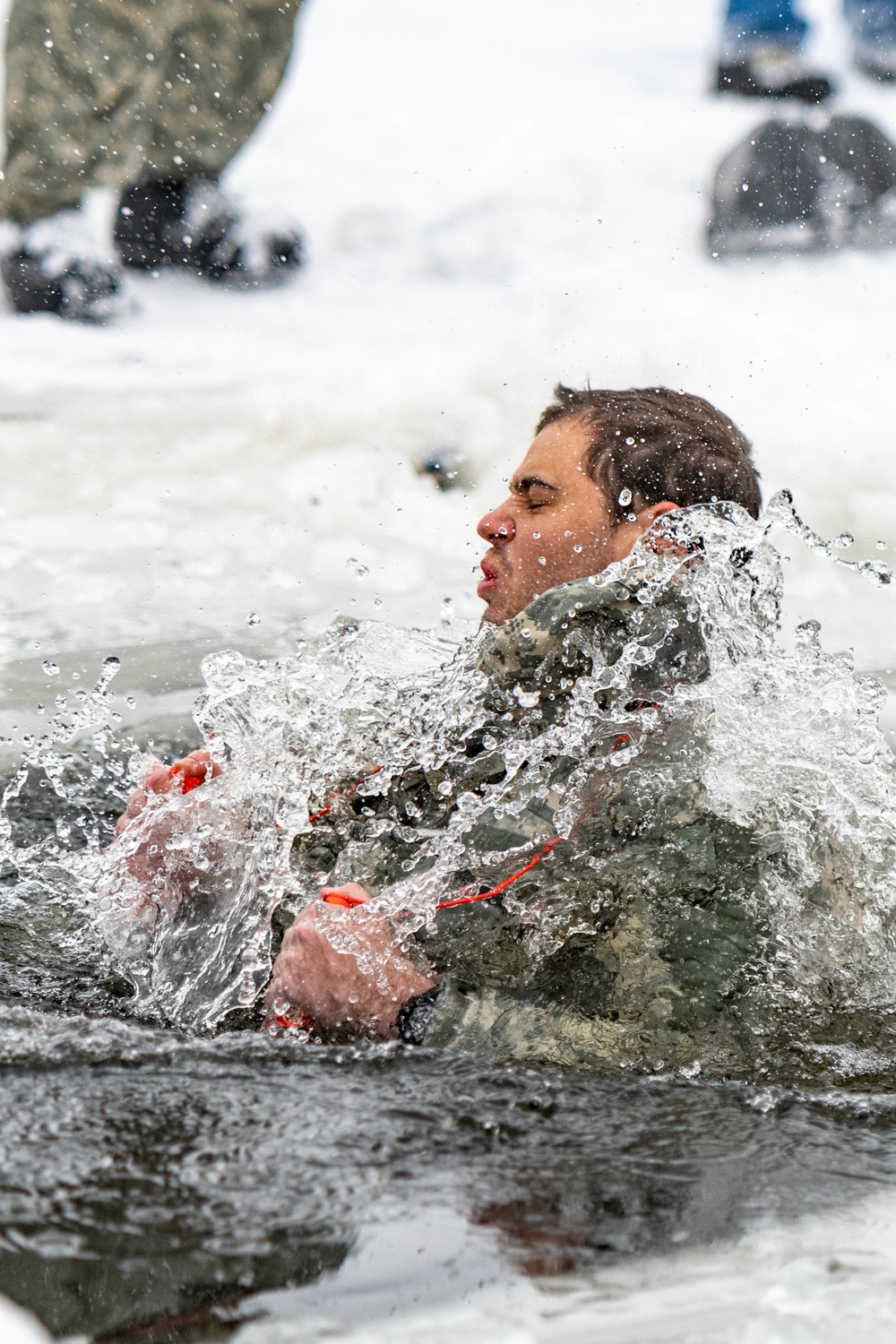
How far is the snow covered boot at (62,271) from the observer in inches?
212

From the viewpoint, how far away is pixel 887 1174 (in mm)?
1170

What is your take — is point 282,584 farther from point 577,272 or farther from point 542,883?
point 577,272

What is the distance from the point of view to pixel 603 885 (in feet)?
5.38

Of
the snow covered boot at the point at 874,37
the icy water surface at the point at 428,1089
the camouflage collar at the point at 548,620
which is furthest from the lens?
the snow covered boot at the point at 874,37

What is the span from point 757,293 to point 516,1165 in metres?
4.94

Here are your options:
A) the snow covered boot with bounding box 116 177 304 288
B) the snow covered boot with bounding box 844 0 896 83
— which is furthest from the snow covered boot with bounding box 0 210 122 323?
the snow covered boot with bounding box 844 0 896 83

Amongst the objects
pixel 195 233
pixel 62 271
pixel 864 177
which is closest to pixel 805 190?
pixel 864 177

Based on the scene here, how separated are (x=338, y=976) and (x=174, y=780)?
0.54 m

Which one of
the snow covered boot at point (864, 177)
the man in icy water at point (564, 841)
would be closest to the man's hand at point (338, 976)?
the man in icy water at point (564, 841)

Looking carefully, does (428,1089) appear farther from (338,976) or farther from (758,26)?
(758,26)

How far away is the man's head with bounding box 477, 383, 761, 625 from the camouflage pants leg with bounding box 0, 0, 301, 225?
381cm

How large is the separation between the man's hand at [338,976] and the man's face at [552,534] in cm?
Answer: 56

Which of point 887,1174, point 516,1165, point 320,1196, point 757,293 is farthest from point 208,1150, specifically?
point 757,293

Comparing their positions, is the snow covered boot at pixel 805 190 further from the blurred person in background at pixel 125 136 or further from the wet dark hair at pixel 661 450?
the wet dark hair at pixel 661 450
